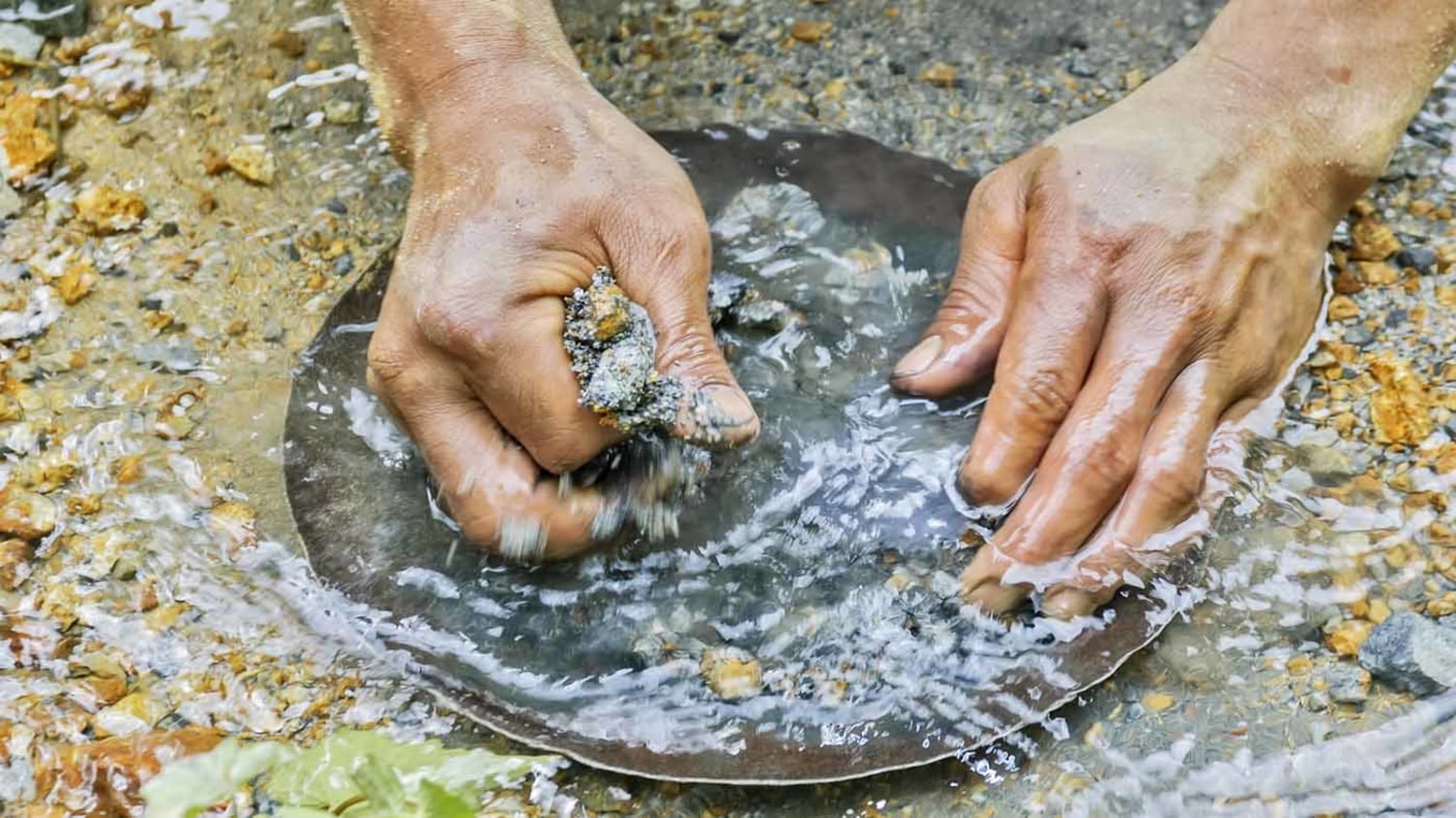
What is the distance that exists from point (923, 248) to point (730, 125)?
577 millimetres

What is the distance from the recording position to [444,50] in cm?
230

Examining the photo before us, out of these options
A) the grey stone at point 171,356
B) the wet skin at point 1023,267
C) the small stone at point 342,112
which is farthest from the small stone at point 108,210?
the wet skin at point 1023,267

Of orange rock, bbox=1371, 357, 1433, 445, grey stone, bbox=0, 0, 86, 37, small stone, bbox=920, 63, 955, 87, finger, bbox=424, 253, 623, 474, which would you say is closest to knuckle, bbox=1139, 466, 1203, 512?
orange rock, bbox=1371, 357, 1433, 445

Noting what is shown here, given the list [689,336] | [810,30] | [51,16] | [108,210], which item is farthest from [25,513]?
[810,30]

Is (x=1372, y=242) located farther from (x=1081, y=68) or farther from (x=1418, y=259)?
(x=1081, y=68)

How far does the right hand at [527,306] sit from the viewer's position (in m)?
2.00

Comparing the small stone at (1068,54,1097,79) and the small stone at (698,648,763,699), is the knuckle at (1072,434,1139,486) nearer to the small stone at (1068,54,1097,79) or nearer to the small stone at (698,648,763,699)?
the small stone at (698,648,763,699)

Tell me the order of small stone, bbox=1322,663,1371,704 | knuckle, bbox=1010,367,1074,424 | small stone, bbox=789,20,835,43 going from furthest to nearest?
small stone, bbox=789,20,835,43, knuckle, bbox=1010,367,1074,424, small stone, bbox=1322,663,1371,704

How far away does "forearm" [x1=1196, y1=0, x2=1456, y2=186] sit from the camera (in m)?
2.45

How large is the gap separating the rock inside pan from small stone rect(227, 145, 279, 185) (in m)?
0.56

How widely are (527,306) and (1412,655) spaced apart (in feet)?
5.26

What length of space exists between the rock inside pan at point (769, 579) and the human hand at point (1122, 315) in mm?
102

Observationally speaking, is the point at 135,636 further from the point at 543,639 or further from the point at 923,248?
the point at 923,248

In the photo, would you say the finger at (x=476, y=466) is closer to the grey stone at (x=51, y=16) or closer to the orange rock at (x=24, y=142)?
the orange rock at (x=24, y=142)
